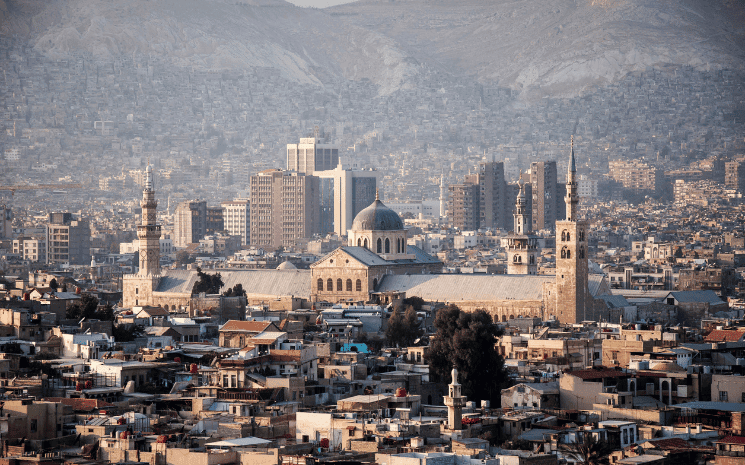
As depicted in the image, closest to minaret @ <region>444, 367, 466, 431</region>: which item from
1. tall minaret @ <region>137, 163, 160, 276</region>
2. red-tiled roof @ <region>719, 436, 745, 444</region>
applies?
red-tiled roof @ <region>719, 436, 745, 444</region>

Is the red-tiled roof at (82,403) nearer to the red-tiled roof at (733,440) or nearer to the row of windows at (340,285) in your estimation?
the red-tiled roof at (733,440)

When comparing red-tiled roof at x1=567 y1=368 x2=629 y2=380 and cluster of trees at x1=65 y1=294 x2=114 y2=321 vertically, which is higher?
cluster of trees at x1=65 y1=294 x2=114 y2=321

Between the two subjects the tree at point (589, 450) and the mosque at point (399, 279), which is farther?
the mosque at point (399, 279)

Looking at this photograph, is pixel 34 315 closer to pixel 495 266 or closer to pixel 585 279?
pixel 585 279

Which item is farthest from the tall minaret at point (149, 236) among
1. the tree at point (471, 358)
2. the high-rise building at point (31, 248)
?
the high-rise building at point (31, 248)

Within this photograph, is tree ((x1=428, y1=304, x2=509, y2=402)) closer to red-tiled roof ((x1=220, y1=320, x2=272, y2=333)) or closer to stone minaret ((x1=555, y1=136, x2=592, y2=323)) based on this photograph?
red-tiled roof ((x1=220, y1=320, x2=272, y2=333))

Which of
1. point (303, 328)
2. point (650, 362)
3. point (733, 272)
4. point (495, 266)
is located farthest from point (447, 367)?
point (495, 266)

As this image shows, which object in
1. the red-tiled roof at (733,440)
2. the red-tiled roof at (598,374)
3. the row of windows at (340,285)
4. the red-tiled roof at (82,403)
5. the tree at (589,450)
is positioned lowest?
the tree at (589,450)
